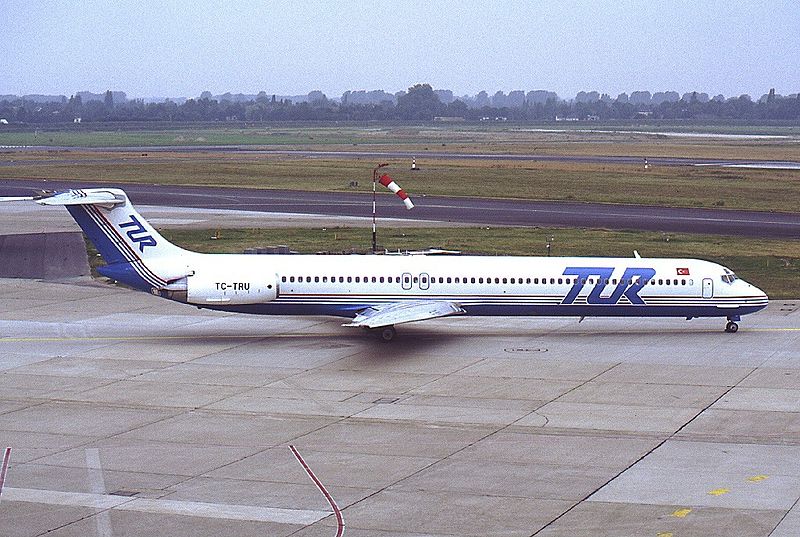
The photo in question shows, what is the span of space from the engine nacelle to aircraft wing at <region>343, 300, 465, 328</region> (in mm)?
3418

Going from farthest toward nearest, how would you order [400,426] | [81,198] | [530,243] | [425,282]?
[530,243]
[425,282]
[81,198]
[400,426]

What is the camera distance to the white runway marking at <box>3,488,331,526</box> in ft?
74.9

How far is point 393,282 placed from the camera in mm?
41469

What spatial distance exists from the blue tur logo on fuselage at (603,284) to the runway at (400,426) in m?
1.51

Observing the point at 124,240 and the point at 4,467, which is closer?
the point at 4,467

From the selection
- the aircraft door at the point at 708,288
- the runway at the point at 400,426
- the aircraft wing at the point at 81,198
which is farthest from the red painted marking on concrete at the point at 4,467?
the aircraft door at the point at 708,288

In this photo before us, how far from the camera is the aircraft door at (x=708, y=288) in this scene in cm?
4259

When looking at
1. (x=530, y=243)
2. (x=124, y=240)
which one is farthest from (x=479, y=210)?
(x=124, y=240)

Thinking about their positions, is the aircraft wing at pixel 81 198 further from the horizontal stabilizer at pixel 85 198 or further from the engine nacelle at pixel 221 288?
the engine nacelle at pixel 221 288

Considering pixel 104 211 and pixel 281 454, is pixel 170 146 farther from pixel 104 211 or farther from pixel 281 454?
pixel 281 454

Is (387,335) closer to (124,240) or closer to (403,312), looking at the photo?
(403,312)

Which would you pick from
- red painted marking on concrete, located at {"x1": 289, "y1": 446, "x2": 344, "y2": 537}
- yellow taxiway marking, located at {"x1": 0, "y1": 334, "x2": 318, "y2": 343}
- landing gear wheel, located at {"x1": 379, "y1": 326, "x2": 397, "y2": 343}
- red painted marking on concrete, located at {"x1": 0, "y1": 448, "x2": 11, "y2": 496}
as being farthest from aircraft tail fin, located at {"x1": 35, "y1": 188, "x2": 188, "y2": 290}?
red painted marking on concrete, located at {"x1": 289, "y1": 446, "x2": 344, "y2": 537}

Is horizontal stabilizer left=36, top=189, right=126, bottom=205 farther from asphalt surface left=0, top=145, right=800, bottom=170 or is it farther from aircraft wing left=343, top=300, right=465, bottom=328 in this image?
asphalt surface left=0, top=145, right=800, bottom=170

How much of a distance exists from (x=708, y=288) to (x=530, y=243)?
23158 millimetres
